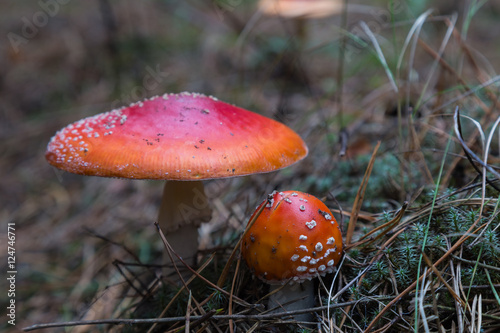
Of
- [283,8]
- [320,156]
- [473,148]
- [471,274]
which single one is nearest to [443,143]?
[473,148]

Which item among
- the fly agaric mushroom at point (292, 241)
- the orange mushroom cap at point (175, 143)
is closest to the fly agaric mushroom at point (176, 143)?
the orange mushroom cap at point (175, 143)

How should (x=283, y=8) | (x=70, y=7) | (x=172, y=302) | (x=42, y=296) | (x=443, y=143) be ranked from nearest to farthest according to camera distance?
(x=172, y=302), (x=443, y=143), (x=42, y=296), (x=283, y=8), (x=70, y=7)

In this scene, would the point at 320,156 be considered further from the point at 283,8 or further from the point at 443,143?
the point at 283,8

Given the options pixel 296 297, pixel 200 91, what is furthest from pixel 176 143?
pixel 200 91

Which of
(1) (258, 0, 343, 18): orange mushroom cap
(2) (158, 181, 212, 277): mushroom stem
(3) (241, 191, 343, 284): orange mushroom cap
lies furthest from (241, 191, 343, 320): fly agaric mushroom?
(1) (258, 0, 343, 18): orange mushroom cap

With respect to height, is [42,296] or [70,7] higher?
[70,7]

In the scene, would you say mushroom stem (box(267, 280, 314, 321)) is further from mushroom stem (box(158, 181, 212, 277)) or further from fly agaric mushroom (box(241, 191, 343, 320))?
mushroom stem (box(158, 181, 212, 277))
